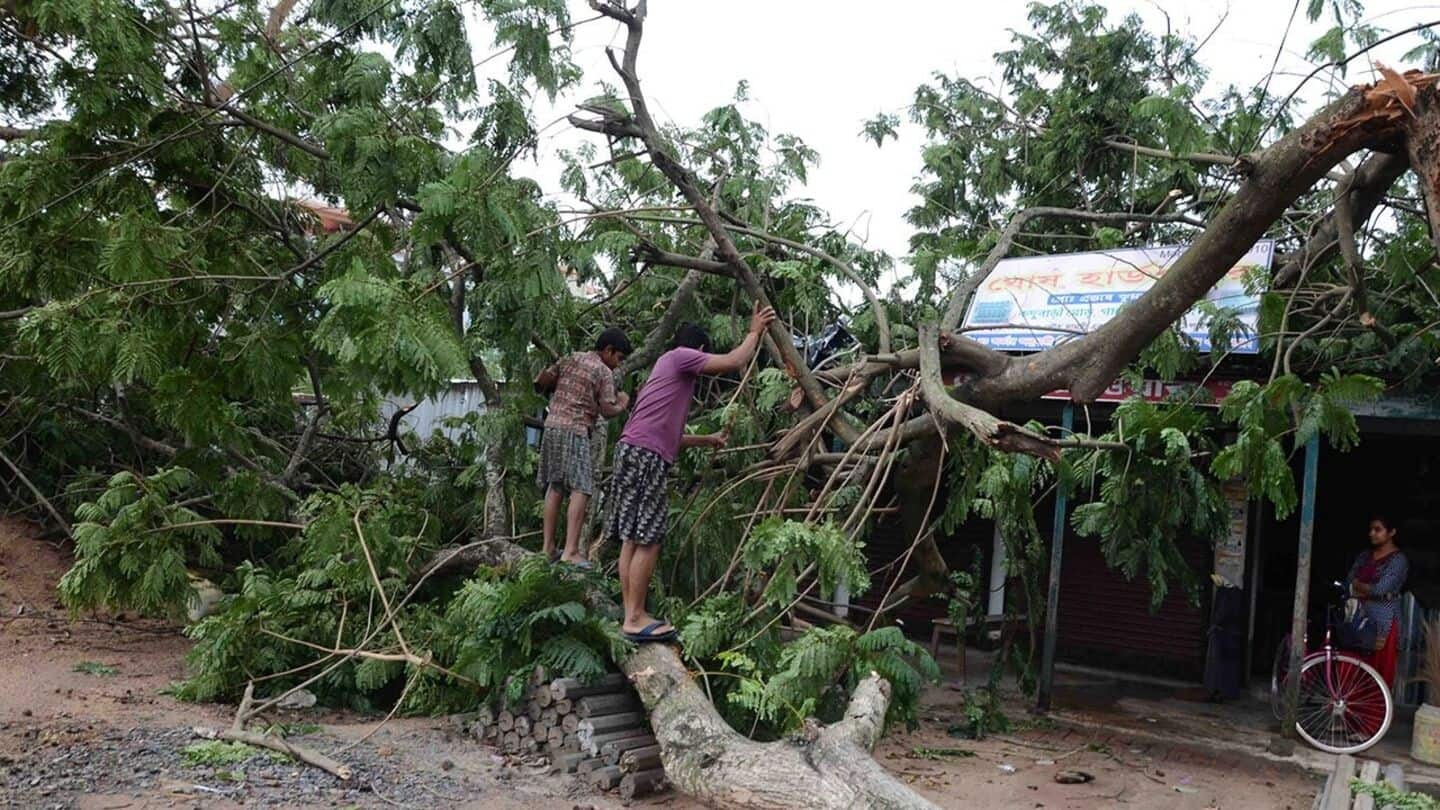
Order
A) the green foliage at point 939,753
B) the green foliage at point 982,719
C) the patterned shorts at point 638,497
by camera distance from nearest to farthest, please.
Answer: the patterned shorts at point 638,497
the green foliage at point 939,753
the green foliage at point 982,719

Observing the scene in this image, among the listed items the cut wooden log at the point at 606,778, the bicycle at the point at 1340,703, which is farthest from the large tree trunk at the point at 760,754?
the bicycle at the point at 1340,703

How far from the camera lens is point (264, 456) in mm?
8586

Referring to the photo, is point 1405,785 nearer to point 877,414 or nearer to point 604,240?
point 877,414

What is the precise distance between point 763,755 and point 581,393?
93.3 inches

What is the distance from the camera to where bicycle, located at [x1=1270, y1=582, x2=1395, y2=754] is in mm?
7043

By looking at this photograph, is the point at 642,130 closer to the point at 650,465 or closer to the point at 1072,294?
the point at 650,465

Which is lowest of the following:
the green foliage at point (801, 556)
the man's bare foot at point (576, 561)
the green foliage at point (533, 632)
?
the green foliage at point (533, 632)

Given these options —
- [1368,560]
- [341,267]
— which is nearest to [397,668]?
[341,267]

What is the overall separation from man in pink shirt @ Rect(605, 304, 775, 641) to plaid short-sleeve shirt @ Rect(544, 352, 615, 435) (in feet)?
2.07

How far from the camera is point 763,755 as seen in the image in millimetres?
4434

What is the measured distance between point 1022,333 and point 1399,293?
2.44m

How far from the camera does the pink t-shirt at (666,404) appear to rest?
535 cm

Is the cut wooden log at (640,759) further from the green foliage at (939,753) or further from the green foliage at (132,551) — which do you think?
the green foliage at (132,551)

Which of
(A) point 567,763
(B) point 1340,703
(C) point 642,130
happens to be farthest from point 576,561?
(B) point 1340,703
